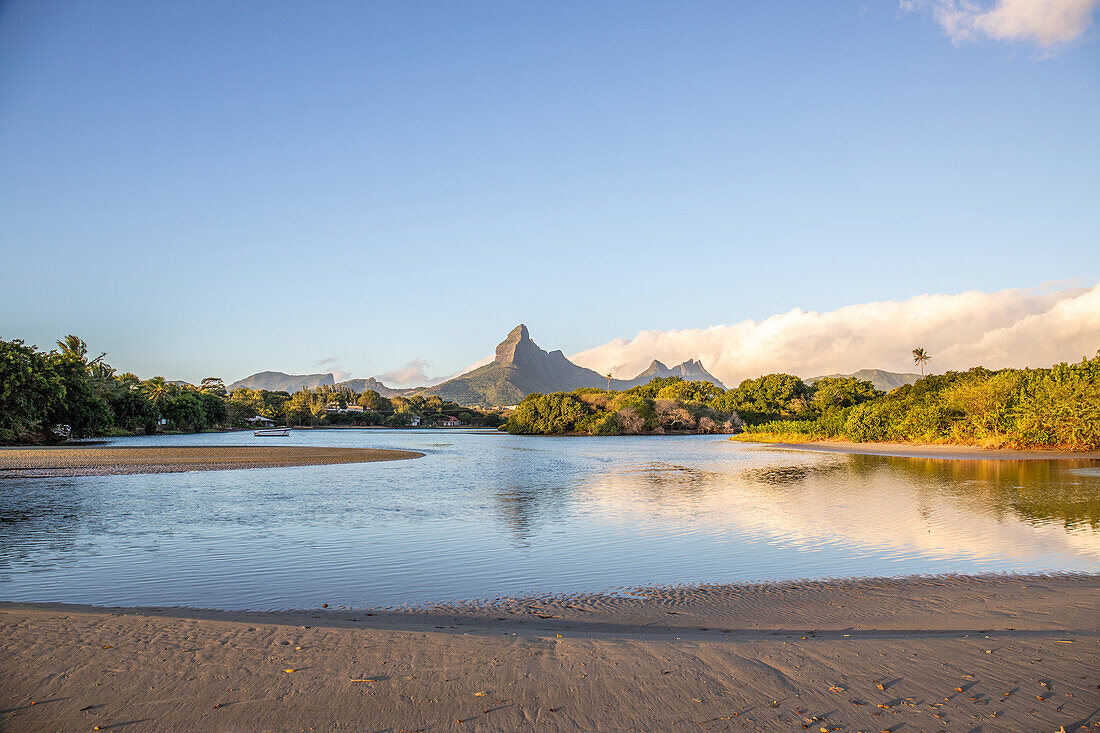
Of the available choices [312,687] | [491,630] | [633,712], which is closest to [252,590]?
[491,630]

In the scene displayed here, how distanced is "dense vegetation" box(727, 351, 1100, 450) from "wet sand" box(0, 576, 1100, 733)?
36.6 metres

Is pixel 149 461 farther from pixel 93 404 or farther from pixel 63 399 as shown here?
pixel 93 404

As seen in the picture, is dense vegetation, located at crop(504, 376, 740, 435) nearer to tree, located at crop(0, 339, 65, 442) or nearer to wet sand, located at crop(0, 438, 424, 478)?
wet sand, located at crop(0, 438, 424, 478)

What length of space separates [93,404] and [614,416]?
70244mm

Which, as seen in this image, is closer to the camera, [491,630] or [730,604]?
[491,630]

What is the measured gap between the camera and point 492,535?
13.8m

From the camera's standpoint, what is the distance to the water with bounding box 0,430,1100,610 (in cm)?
948

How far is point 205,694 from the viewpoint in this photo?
15.5 feet

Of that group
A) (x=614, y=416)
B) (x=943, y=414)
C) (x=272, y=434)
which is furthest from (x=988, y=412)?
(x=272, y=434)

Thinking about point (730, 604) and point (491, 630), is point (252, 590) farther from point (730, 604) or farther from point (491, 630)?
point (730, 604)

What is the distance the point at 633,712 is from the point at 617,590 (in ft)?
15.4

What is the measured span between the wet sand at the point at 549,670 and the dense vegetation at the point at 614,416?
97688 mm

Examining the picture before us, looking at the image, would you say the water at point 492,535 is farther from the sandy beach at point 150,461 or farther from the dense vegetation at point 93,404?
the dense vegetation at point 93,404

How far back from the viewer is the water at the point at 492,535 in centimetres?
948
